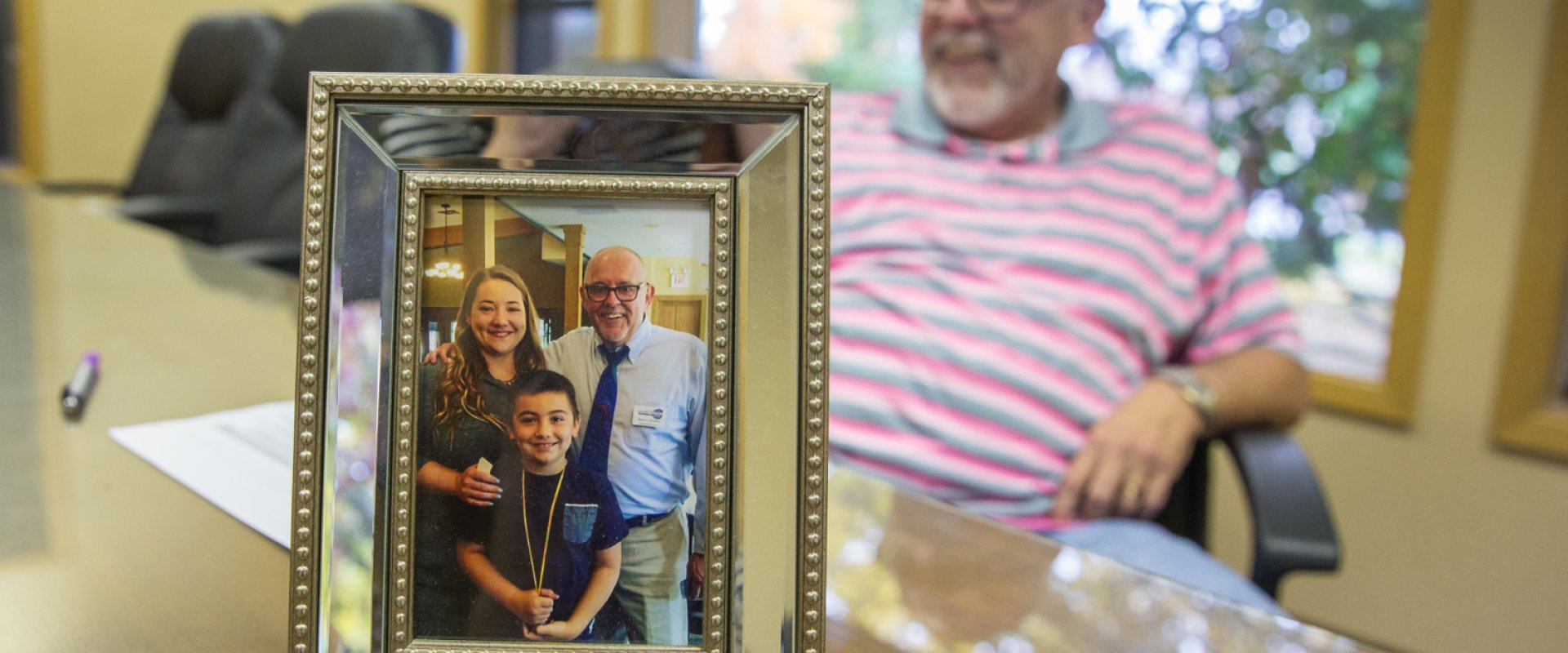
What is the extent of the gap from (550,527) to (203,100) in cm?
282

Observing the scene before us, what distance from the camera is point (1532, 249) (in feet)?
5.24

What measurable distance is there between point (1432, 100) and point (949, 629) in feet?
5.16

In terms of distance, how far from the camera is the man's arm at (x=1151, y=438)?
1101mm

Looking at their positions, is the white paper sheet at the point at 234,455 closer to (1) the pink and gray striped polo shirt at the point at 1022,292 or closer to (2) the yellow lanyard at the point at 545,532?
(2) the yellow lanyard at the point at 545,532

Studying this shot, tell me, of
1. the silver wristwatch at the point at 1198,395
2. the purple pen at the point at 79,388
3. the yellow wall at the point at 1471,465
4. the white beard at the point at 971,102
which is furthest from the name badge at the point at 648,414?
the yellow wall at the point at 1471,465

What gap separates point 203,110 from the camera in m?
2.79

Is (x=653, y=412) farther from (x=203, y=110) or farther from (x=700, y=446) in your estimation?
(x=203, y=110)

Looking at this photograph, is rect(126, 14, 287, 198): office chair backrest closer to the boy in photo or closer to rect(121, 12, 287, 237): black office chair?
rect(121, 12, 287, 237): black office chair

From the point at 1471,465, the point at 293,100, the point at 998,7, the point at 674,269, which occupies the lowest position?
the point at 1471,465

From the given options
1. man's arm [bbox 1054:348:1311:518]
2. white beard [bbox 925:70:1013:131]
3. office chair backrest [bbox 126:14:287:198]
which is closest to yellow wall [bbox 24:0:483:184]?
office chair backrest [bbox 126:14:287:198]

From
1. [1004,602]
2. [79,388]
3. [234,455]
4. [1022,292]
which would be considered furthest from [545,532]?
[1022,292]

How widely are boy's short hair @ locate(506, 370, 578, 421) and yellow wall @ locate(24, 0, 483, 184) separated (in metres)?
4.77

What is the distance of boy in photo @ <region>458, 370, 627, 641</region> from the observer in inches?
16.3

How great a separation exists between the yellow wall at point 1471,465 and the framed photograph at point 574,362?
5.39 feet
